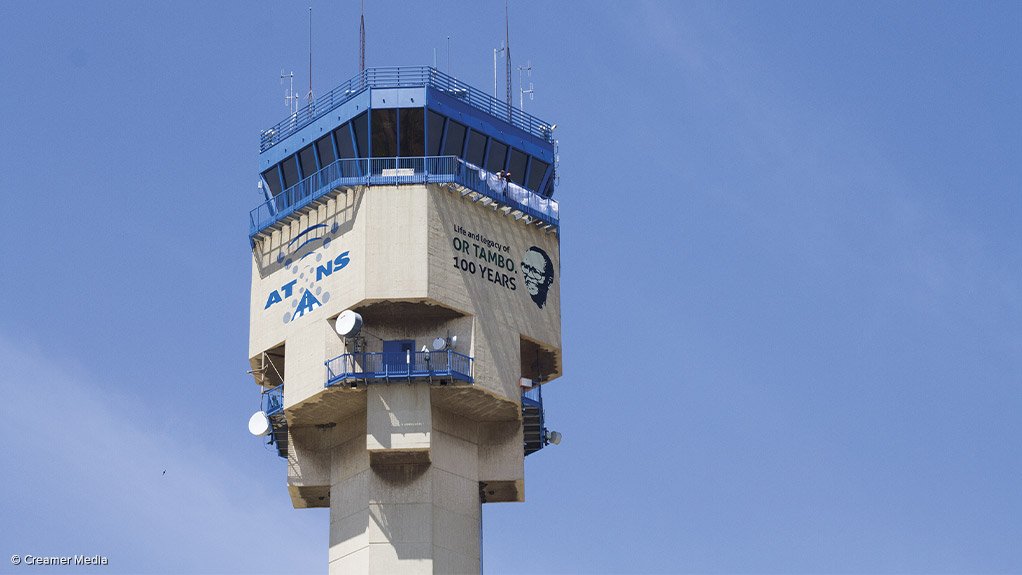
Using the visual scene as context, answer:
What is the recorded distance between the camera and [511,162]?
97.7 meters

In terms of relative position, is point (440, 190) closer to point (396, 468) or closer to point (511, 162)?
point (511, 162)

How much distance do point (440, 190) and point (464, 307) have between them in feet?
17.1

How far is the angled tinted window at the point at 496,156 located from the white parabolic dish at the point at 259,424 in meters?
14.1

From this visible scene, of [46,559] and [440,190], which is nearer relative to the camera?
[46,559]

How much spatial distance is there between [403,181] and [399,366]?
25.8 ft

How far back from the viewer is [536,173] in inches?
3880

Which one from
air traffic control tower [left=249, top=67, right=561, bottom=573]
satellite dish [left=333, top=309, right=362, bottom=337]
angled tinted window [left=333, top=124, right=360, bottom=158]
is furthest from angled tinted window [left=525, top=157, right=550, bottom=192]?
satellite dish [left=333, top=309, right=362, bottom=337]

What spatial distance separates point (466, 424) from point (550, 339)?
5.24 m

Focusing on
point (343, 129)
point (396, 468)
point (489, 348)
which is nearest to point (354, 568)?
point (396, 468)

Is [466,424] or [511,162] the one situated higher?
[511,162]

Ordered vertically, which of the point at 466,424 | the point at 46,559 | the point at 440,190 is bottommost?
the point at 46,559

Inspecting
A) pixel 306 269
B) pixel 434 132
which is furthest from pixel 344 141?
pixel 306 269

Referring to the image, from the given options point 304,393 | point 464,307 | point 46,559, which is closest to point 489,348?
point 464,307

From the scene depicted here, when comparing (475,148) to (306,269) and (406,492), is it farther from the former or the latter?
(406,492)
